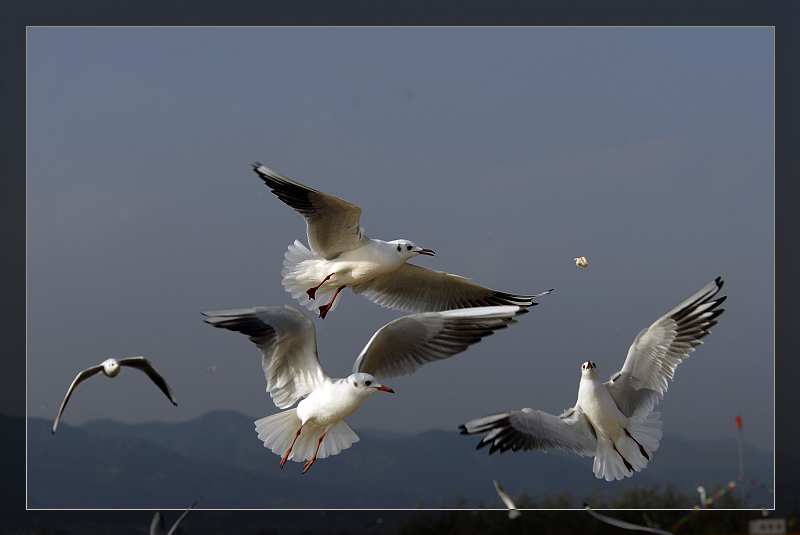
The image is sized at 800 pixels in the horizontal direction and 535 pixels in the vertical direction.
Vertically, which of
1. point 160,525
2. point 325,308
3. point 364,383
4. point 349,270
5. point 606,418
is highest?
point 349,270

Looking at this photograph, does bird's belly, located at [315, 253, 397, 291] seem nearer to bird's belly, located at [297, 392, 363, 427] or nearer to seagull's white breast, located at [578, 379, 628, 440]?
bird's belly, located at [297, 392, 363, 427]

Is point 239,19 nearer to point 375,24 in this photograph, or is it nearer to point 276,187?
point 375,24

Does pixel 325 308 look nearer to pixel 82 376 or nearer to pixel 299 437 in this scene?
pixel 299 437

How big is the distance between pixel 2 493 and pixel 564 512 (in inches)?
96.9

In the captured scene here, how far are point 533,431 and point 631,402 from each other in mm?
462

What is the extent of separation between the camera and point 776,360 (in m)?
3.57

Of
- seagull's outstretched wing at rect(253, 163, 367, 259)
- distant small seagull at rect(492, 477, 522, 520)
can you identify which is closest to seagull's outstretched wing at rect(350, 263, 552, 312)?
seagull's outstretched wing at rect(253, 163, 367, 259)

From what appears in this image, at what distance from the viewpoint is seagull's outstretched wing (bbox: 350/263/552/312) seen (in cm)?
352

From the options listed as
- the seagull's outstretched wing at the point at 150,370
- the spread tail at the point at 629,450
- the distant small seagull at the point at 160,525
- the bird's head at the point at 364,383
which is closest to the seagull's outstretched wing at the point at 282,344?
the bird's head at the point at 364,383

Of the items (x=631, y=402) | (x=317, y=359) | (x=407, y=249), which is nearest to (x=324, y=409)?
(x=317, y=359)

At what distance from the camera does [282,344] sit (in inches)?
123

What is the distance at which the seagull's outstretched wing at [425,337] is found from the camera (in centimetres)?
308

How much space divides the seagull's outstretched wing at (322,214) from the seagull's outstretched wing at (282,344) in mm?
363

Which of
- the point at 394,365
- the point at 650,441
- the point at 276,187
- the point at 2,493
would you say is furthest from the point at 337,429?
the point at 2,493
